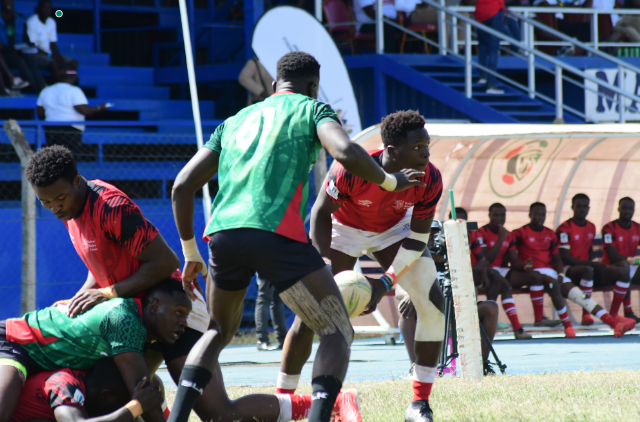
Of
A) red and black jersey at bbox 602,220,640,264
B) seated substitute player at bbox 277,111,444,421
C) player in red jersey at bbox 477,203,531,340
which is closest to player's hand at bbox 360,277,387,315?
seated substitute player at bbox 277,111,444,421

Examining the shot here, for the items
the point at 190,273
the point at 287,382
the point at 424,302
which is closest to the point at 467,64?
the point at 424,302

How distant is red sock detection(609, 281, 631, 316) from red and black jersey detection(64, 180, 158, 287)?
9.31m

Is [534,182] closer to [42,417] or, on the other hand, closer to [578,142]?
[578,142]

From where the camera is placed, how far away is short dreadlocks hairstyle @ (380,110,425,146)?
5285mm

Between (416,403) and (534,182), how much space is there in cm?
799

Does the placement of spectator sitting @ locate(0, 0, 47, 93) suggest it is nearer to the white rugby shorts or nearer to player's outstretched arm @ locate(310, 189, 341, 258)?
the white rugby shorts

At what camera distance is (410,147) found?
5.29m

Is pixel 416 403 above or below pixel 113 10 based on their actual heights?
below

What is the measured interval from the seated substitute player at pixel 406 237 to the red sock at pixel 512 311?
240 inches

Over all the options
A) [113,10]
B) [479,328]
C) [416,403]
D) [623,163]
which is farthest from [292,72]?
[113,10]

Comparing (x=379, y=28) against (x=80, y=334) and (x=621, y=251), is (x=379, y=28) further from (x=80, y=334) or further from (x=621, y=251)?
(x=80, y=334)

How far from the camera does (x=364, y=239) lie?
6.05m

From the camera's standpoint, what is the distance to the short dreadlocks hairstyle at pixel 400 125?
529 centimetres

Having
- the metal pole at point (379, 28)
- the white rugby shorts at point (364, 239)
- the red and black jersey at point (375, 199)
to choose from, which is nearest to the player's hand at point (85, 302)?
the red and black jersey at point (375, 199)
